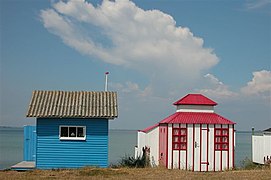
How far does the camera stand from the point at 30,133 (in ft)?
90.3

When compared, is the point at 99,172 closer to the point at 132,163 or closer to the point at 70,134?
the point at 70,134

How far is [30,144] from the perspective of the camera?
27.5 metres

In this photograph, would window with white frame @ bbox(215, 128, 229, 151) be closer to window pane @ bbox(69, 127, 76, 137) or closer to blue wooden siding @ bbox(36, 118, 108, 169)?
blue wooden siding @ bbox(36, 118, 108, 169)

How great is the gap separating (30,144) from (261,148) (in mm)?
13072

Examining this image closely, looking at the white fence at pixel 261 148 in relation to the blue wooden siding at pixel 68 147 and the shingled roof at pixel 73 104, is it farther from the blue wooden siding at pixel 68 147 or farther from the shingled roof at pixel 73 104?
the blue wooden siding at pixel 68 147

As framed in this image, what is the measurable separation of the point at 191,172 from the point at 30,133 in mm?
9010

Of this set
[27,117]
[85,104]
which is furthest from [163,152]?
[27,117]

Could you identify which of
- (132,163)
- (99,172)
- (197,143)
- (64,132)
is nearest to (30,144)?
(64,132)

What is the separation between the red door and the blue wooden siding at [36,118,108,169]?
288 cm

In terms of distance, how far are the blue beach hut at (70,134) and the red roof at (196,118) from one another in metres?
3.08

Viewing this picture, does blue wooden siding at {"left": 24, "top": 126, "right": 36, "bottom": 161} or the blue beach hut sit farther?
blue wooden siding at {"left": 24, "top": 126, "right": 36, "bottom": 161}

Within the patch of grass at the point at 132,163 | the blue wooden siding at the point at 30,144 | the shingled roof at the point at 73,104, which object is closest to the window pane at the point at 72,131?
the shingled roof at the point at 73,104

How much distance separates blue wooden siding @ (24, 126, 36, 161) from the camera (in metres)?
27.4

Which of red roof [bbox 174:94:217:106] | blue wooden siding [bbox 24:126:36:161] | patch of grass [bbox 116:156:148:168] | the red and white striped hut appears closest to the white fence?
the red and white striped hut
